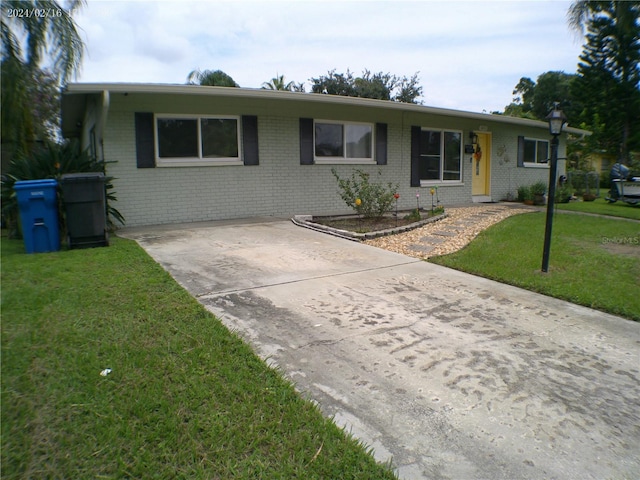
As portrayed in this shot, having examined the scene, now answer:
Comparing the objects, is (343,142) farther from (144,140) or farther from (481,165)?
(481,165)

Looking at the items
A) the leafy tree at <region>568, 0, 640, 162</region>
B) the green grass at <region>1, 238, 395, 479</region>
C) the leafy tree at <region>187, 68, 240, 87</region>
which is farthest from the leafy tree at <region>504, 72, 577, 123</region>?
the green grass at <region>1, 238, 395, 479</region>

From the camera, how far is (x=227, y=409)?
253 centimetres

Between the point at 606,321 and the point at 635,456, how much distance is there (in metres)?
2.23

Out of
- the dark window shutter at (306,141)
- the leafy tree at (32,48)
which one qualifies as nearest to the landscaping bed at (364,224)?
the dark window shutter at (306,141)

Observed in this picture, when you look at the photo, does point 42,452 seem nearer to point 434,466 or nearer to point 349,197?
point 434,466

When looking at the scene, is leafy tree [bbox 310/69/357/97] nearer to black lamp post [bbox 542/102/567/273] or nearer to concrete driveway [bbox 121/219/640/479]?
black lamp post [bbox 542/102/567/273]

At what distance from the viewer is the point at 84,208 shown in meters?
6.81

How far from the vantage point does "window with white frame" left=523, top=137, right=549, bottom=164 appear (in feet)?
54.1

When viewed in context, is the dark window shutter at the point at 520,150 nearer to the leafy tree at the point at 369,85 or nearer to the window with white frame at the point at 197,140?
the window with white frame at the point at 197,140

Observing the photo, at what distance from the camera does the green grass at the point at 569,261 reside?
4863 millimetres

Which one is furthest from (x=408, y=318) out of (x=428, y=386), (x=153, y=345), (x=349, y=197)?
(x=349, y=197)

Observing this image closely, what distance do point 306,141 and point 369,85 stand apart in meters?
19.6

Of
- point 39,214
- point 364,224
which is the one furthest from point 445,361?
point 39,214

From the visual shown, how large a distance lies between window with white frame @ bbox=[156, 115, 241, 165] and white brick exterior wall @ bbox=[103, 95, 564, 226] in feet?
0.58
